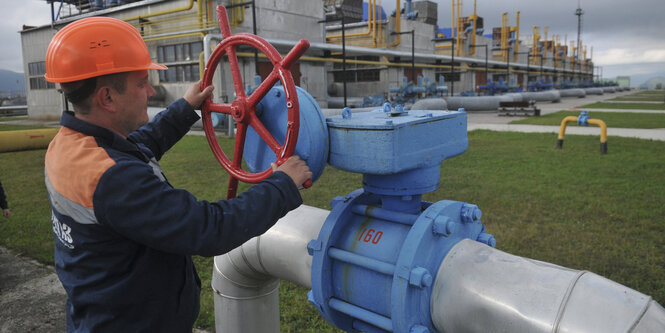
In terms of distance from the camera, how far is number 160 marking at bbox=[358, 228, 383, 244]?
127 centimetres

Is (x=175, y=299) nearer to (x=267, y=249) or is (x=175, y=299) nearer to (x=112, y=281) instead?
(x=112, y=281)

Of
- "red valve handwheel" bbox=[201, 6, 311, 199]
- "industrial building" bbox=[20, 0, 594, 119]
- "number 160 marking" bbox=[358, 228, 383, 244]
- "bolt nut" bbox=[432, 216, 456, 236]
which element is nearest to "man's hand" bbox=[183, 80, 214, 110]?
"red valve handwheel" bbox=[201, 6, 311, 199]

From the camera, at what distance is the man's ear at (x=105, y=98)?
3.54ft

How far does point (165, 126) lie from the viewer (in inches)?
63.6

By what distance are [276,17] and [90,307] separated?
1373cm

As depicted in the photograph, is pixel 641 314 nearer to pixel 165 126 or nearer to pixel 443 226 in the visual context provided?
pixel 443 226

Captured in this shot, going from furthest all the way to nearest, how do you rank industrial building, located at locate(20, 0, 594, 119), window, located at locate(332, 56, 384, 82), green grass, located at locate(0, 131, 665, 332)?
1. window, located at locate(332, 56, 384, 82)
2. industrial building, located at locate(20, 0, 594, 119)
3. green grass, located at locate(0, 131, 665, 332)

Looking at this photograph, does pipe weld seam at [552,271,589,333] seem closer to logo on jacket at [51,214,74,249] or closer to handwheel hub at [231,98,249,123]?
handwheel hub at [231,98,249,123]

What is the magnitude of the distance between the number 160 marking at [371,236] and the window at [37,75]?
68.2ft

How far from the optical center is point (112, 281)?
107 centimetres

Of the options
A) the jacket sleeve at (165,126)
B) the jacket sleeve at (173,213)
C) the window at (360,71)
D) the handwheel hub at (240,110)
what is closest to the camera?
the jacket sleeve at (173,213)

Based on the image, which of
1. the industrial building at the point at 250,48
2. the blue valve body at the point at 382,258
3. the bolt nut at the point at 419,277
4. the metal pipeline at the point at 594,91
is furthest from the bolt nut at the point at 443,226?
the metal pipeline at the point at 594,91

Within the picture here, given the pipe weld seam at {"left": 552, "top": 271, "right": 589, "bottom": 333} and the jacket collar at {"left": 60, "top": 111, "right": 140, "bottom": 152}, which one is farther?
the jacket collar at {"left": 60, "top": 111, "right": 140, "bottom": 152}

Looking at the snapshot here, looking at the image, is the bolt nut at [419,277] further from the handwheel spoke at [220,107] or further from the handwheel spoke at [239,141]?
the handwheel spoke at [220,107]
